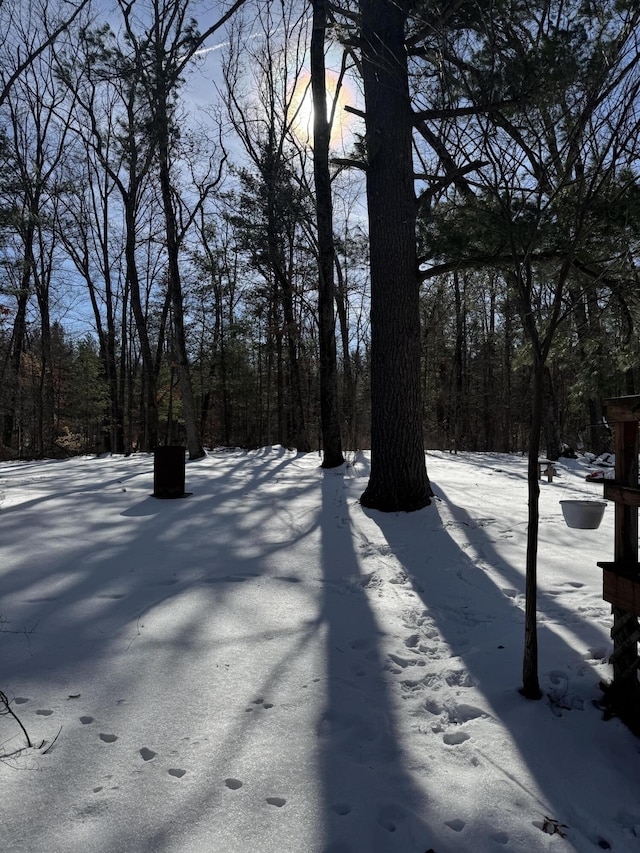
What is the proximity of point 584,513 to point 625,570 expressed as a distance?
82.4 inches

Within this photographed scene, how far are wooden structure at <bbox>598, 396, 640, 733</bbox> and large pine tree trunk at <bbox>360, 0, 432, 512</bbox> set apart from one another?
3.51m

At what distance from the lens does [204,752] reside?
6.00 ft

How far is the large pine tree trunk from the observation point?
566cm

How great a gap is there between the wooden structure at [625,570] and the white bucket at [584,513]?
1987mm

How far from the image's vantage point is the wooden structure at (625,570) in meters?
2.09

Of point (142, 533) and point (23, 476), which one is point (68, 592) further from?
point (23, 476)

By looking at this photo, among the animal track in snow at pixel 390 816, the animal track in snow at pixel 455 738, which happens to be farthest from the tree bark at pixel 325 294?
the animal track in snow at pixel 390 816

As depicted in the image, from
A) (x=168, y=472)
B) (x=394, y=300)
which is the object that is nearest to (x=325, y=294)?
(x=394, y=300)

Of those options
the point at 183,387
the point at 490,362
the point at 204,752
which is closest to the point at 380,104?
the point at 204,752

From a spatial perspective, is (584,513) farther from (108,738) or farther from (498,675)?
(108,738)

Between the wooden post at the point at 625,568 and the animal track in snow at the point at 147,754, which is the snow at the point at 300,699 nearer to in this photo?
the animal track in snow at the point at 147,754

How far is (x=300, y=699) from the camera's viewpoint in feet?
7.27

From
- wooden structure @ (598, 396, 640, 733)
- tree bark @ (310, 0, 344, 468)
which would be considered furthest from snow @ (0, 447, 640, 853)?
tree bark @ (310, 0, 344, 468)

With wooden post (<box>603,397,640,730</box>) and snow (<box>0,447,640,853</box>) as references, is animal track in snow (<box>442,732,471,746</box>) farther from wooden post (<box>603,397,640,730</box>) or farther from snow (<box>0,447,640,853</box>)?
wooden post (<box>603,397,640,730</box>)
